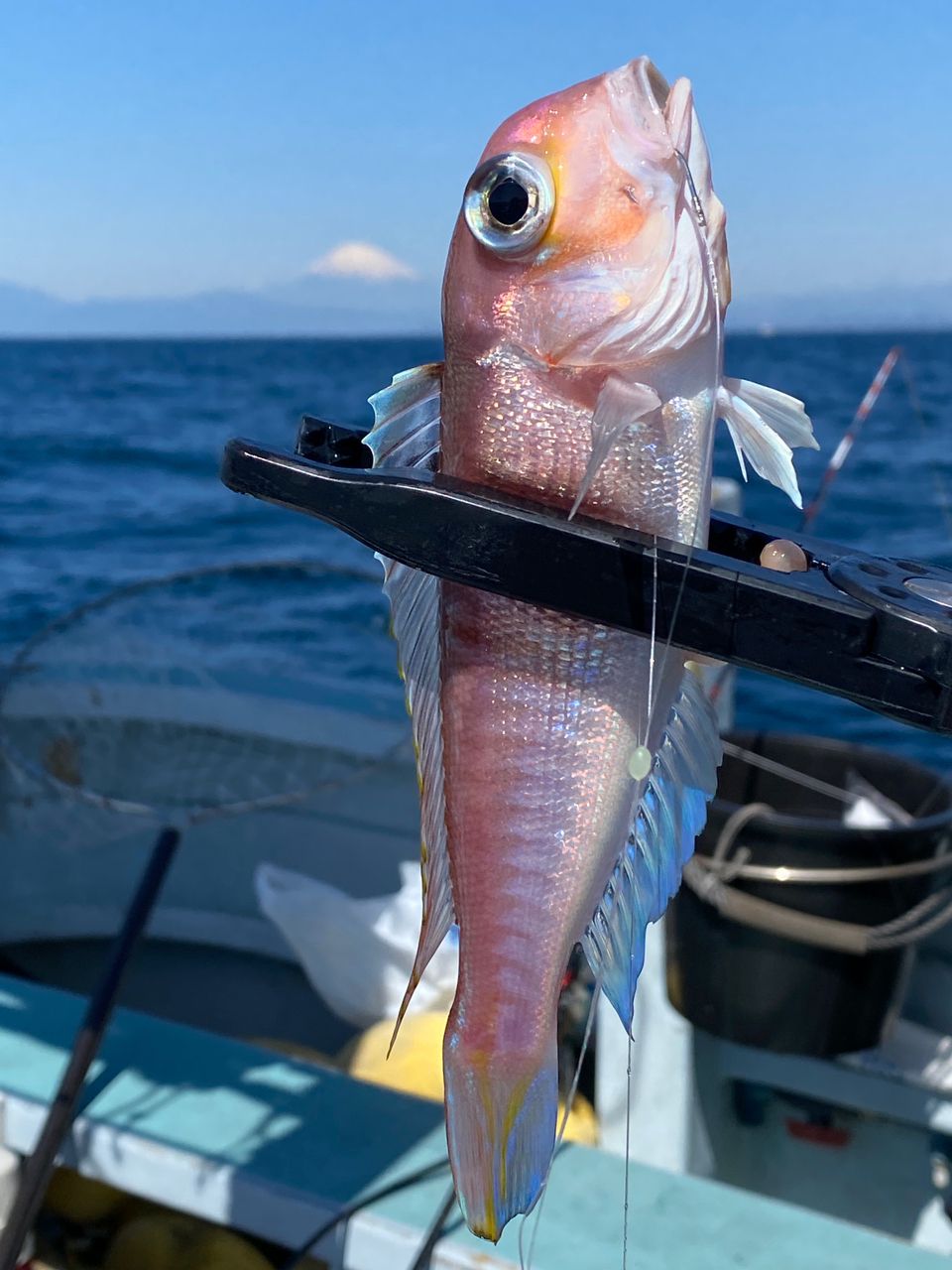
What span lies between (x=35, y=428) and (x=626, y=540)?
21.7 meters

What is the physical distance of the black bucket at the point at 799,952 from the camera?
7.87 feet

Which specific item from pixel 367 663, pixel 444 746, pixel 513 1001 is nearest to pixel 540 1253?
pixel 513 1001

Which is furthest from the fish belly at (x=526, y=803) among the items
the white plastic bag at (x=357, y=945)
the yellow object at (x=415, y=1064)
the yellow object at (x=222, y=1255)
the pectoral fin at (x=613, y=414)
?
the white plastic bag at (x=357, y=945)

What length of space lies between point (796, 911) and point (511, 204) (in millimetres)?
2011

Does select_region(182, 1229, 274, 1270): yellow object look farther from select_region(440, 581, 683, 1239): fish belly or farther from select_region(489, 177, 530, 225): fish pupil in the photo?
select_region(489, 177, 530, 225): fish pupil

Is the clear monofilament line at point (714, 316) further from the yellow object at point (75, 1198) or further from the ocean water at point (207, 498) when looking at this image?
the yellow object at point (75, 1198)

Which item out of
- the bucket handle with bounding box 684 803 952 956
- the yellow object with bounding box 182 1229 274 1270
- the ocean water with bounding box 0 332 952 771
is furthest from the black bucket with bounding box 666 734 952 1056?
the ocean water with bounding box 0 332 952 771

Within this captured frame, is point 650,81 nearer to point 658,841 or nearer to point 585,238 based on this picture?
point 585,238

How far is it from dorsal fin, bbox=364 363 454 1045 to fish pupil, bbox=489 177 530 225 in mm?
121

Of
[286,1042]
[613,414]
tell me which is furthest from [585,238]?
[286,1042]

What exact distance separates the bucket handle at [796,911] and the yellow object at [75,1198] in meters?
1.41

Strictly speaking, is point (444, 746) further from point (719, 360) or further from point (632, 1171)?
point (632, 1171)

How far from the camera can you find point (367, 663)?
19.6 ft

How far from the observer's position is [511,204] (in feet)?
2.64
